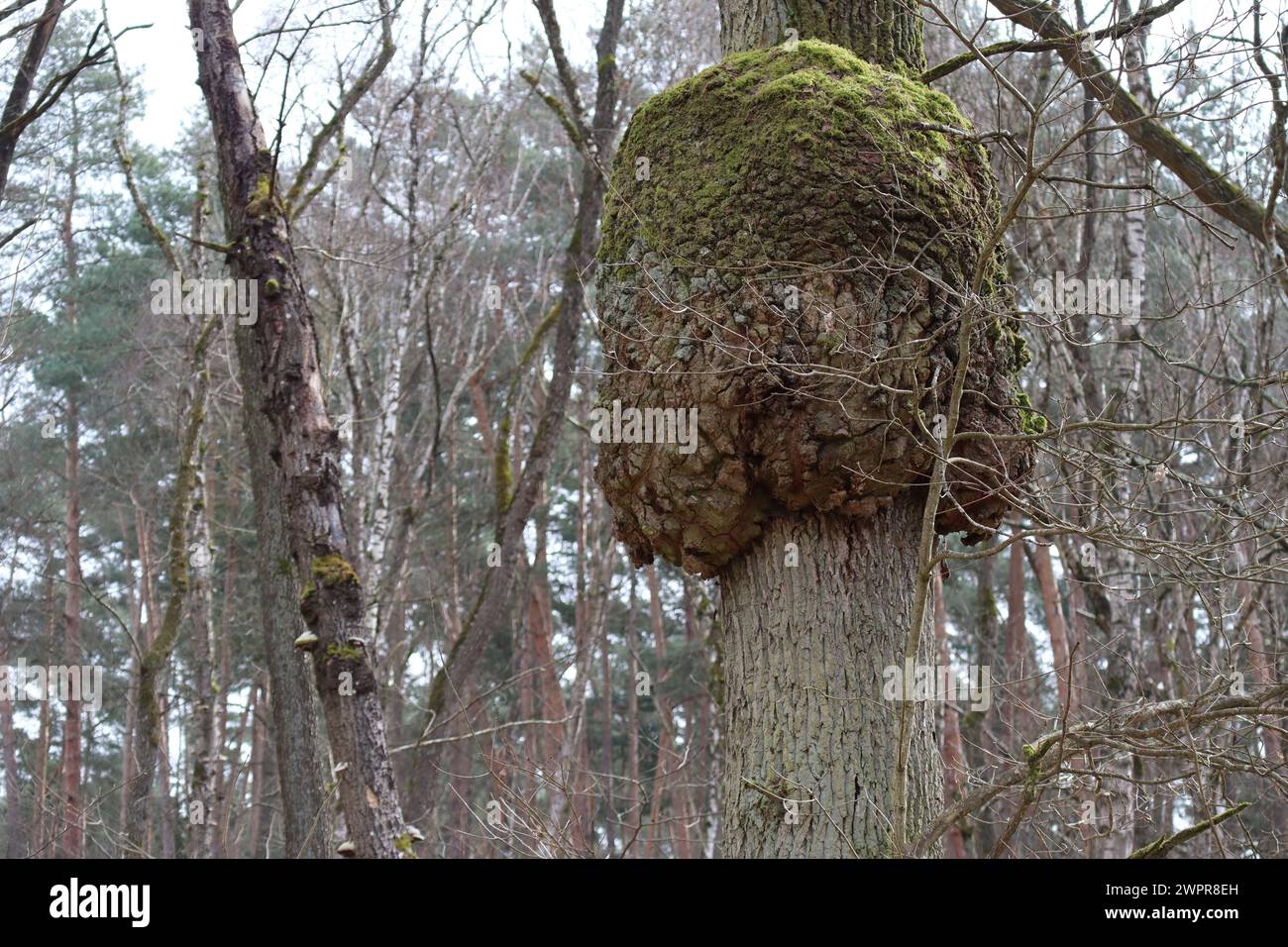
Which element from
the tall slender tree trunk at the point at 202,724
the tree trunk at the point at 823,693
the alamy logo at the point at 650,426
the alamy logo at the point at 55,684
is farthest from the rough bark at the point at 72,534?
the tree trunk at the point at 823,693

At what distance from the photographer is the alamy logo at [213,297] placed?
5355 mm

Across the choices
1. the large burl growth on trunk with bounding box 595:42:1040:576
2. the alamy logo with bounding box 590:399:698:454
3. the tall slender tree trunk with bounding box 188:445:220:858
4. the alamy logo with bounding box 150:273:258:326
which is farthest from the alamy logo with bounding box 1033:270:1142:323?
the tall slender tree trunk with bounding box 188:445:220:858

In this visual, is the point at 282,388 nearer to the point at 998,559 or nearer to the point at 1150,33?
the point at 1150,33

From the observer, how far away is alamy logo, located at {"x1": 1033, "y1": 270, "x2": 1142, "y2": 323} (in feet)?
13.5

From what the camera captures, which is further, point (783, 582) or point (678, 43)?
point (678, 43)

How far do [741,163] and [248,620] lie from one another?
15.3m

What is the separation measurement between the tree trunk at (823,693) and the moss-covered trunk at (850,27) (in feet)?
5.70

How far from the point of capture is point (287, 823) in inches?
233

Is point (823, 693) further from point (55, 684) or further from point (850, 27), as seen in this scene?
point (55, 684)

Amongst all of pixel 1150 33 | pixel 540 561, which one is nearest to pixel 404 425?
pixel 540 561
